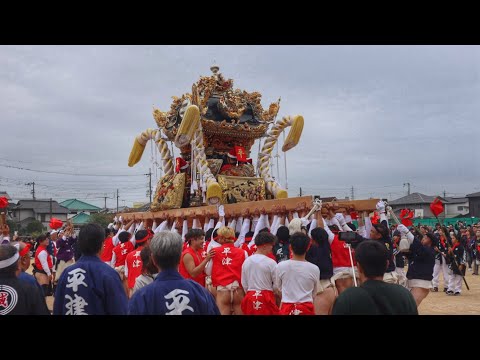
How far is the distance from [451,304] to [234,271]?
6368 millimetres

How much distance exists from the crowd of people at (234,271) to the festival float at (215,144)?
3.13ft

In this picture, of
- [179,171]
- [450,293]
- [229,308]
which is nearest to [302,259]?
[229,308]

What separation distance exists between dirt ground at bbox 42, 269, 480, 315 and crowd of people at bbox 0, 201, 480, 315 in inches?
94.7

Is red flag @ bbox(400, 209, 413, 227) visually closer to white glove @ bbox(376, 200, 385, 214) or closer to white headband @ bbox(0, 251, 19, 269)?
white glove @ bbox(376, 200, 385, 214)

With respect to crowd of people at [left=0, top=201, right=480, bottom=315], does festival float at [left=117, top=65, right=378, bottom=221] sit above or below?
above

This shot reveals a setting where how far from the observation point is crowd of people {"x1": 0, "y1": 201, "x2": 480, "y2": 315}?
2.67 metres

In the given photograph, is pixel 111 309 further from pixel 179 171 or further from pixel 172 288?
pixel 179 171

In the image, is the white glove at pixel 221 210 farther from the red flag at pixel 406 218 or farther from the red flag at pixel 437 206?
the red flag at pixel 437 206

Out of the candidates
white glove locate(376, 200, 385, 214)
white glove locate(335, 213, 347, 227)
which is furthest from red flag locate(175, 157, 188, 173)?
white glove locate(376, 200, 385, 214)

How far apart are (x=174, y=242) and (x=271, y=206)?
4.53 metres

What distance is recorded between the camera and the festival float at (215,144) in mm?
9812

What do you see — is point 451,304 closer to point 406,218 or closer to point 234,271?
point 406,218

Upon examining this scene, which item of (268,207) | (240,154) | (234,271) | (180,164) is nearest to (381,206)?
(268,207)

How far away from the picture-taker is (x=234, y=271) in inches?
214
